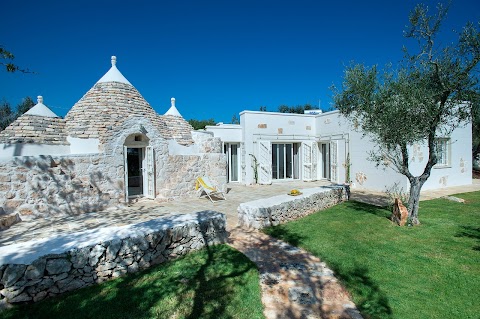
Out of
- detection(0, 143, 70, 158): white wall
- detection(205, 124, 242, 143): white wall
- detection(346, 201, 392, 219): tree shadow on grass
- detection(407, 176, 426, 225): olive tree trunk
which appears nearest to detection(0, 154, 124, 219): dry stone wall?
detection(0, 143, 70, 158): white wall

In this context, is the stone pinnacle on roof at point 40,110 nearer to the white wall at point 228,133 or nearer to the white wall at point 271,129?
the white wall at point 228,133

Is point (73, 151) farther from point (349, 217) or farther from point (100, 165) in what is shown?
point (349, 217)

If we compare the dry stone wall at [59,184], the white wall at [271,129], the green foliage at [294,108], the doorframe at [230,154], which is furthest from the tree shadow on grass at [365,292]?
the green foliage at [294,108]

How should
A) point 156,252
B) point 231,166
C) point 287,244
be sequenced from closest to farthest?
point 156,252
point 287,244
point 231,166

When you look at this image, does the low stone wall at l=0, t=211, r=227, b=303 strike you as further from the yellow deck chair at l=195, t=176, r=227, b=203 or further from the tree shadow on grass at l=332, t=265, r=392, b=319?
the yellow deck chair at l=195, t=176, r=227, b=203

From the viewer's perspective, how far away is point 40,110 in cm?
1054

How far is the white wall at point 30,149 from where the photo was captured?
29.4ft

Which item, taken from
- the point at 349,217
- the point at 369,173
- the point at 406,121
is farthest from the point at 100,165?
the point at 369,173

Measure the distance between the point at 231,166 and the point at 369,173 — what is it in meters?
8.12

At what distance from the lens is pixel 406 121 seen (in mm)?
6547

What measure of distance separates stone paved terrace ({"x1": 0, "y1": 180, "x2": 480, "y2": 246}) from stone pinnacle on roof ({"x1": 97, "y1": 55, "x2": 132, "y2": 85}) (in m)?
5.60

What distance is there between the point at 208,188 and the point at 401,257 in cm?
772

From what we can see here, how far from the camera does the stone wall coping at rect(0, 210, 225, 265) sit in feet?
12.6

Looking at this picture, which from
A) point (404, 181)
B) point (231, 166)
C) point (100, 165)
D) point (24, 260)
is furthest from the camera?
point (231, 166)
